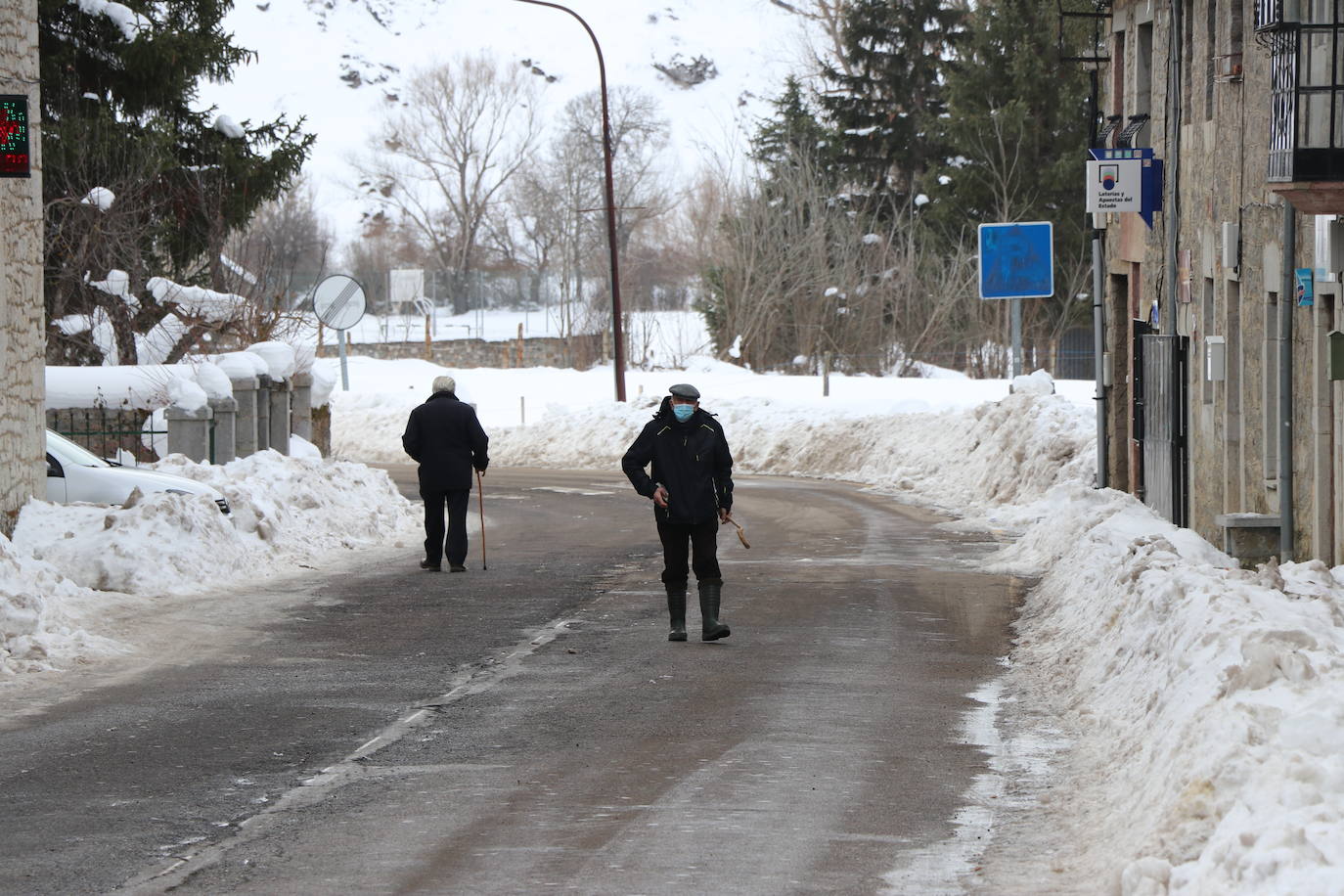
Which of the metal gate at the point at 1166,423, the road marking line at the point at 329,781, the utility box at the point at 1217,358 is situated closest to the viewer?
the road marking line at the point at 329,781

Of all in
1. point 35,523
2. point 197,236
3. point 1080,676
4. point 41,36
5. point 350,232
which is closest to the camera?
point 1080,676

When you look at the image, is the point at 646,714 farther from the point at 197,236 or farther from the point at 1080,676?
the point at 197,236

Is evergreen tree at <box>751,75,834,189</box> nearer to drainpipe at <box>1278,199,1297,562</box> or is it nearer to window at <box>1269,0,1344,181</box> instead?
drainpipe at <box>1278,199,1297,562</box>

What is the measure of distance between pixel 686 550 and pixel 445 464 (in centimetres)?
471

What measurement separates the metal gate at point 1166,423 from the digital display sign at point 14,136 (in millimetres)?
11103

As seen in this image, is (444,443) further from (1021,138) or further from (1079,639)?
(1021,138)

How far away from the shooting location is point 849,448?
107ft

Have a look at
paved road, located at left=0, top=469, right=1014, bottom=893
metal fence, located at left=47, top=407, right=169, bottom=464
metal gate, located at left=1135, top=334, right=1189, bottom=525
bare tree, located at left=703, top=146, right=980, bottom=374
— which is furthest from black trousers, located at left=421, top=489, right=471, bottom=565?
bare tree, located at left=703, top=146, right=980, bottom=374

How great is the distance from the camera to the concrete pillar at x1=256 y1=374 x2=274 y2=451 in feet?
73.0

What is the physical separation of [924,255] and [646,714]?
43.4m

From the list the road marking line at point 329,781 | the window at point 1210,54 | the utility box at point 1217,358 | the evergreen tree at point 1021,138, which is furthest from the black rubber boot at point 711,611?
the evergreen tree at point 1021,138

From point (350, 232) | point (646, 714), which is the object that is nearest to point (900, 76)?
point (646, 714)

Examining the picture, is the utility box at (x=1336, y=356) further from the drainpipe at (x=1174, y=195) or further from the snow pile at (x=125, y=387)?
the snow pile at (x=125, y=387)

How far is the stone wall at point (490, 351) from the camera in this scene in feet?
194
